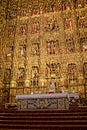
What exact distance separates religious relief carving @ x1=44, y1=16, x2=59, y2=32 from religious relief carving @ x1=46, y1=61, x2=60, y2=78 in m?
3.04

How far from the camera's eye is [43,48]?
669 inches

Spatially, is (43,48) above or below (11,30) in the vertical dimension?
below

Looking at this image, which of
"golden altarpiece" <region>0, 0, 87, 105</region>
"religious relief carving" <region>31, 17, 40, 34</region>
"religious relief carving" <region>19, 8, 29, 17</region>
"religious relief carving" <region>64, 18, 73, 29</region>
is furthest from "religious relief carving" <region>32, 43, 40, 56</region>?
"religious relief carving" <region>19, 8, 29, 17</region>

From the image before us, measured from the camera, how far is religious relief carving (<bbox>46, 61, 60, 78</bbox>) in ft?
52.4

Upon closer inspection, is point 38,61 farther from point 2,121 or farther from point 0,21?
point 2,121

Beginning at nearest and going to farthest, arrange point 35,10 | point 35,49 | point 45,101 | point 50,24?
point 45,101
point 35,49
point 50,24
point 35,10

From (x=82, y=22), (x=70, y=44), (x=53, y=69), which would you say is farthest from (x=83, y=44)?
(x=53, y=69)

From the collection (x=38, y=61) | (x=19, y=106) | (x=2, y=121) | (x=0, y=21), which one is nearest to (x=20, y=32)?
(x=0, y=21)

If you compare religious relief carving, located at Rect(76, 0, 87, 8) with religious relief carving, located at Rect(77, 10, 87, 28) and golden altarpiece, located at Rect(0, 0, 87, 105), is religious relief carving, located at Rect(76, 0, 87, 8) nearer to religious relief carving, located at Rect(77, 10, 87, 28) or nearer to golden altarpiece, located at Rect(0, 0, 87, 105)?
golden altarpiece, located at Rect(0, 0, 87, 105)

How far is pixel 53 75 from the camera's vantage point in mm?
15984

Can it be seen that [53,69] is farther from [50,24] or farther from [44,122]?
[44,122]

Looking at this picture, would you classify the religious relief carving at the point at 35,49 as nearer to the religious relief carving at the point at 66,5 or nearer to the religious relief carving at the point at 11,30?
the religious relief carving at the point at 11,30

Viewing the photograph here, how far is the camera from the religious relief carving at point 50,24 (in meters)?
17.4

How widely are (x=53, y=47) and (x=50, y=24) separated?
2177 millimetres
